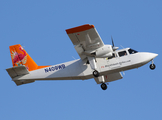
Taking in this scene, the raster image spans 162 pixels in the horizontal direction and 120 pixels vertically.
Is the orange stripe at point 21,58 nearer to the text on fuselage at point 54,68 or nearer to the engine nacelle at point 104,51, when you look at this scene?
the text on fuselage at point 54,68

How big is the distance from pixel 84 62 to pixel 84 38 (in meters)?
2.73

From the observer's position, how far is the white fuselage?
21.8 m

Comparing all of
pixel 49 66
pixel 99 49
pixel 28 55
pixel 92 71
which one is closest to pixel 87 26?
pixel 99 49

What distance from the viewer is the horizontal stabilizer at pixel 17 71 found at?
874 inches

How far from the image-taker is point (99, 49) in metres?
21.0

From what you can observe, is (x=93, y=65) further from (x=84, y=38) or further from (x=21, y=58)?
(x=21, y=58)

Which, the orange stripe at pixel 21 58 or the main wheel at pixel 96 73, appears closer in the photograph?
the main wheel at pixel 96 73

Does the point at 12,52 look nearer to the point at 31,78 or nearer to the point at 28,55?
the point at 28,55

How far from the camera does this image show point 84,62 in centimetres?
2231

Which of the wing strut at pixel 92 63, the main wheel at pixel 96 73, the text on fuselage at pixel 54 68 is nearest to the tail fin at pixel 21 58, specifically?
the text on fuselage at pixel 54 68

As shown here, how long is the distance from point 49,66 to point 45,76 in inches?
38.7

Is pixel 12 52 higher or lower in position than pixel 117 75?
higher

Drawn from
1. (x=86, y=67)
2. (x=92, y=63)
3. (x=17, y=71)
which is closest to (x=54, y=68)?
(x=86, y=67)

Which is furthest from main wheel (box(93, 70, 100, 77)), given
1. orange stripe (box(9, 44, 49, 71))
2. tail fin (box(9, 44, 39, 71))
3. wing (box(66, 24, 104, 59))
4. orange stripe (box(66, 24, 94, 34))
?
tail fin (box(9, 44, 39, 71))
